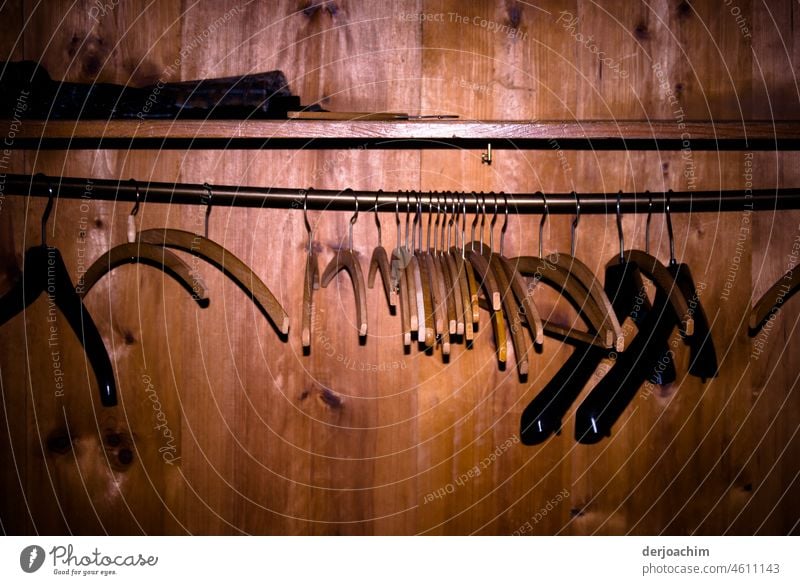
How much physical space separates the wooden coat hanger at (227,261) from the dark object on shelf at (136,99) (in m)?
0.24

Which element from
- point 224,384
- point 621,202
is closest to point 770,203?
point 621,202

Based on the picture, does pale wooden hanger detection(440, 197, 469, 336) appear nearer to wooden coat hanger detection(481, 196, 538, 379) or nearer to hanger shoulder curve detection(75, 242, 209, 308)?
wooden coat hanger detection(481, 196, 538, 379)

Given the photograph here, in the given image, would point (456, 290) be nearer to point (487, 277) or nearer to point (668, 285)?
point (487, 277)

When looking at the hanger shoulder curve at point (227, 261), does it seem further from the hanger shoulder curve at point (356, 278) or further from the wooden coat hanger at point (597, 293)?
the wooden coat hanger at point (597, 293)

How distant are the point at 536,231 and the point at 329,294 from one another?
1.66ft

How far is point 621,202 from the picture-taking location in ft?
3.70

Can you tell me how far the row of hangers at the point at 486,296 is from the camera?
1005 mm

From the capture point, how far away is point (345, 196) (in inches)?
44.3

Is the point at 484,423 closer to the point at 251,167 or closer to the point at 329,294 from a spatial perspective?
the point at 329,294

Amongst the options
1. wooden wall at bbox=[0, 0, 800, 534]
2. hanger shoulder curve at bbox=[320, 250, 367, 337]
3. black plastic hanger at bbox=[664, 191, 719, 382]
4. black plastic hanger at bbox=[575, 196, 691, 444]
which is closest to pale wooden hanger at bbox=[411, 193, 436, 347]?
hanger shoulder curve at bbox=[320, 250, 367, 337]
